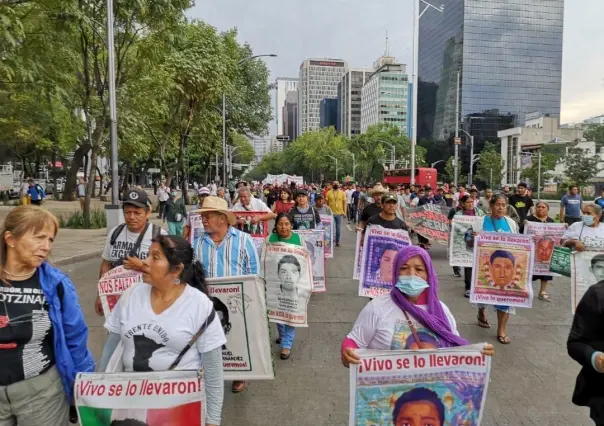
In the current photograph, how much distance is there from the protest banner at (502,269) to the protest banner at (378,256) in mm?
927

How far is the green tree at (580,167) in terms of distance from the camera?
50.8m

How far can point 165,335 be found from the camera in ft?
8.07

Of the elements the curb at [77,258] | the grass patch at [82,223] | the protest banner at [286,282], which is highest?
the protest banner at [286,282]

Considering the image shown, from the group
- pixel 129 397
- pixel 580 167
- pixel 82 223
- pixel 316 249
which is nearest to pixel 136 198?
pixel 129 397

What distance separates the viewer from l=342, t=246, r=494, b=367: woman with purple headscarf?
2.65 metres

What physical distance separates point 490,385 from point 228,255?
2637 millimetres

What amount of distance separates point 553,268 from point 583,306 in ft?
18.3

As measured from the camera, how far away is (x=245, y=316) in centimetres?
379

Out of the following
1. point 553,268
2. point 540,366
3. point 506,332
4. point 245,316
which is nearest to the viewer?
point 245,316

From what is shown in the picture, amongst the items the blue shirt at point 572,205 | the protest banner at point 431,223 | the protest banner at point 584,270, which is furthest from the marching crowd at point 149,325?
the blue shirt at point 572,205

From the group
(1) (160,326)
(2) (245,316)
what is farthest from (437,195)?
(1) (160,326)

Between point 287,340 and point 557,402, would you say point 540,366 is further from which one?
point 287,340

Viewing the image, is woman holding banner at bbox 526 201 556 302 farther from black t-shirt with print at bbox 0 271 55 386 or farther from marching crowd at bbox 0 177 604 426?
black t-shirt with print at bbox 0 271 55 386

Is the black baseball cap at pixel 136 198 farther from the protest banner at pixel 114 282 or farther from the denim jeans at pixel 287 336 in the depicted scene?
the denim jeans at pixel 287 336
